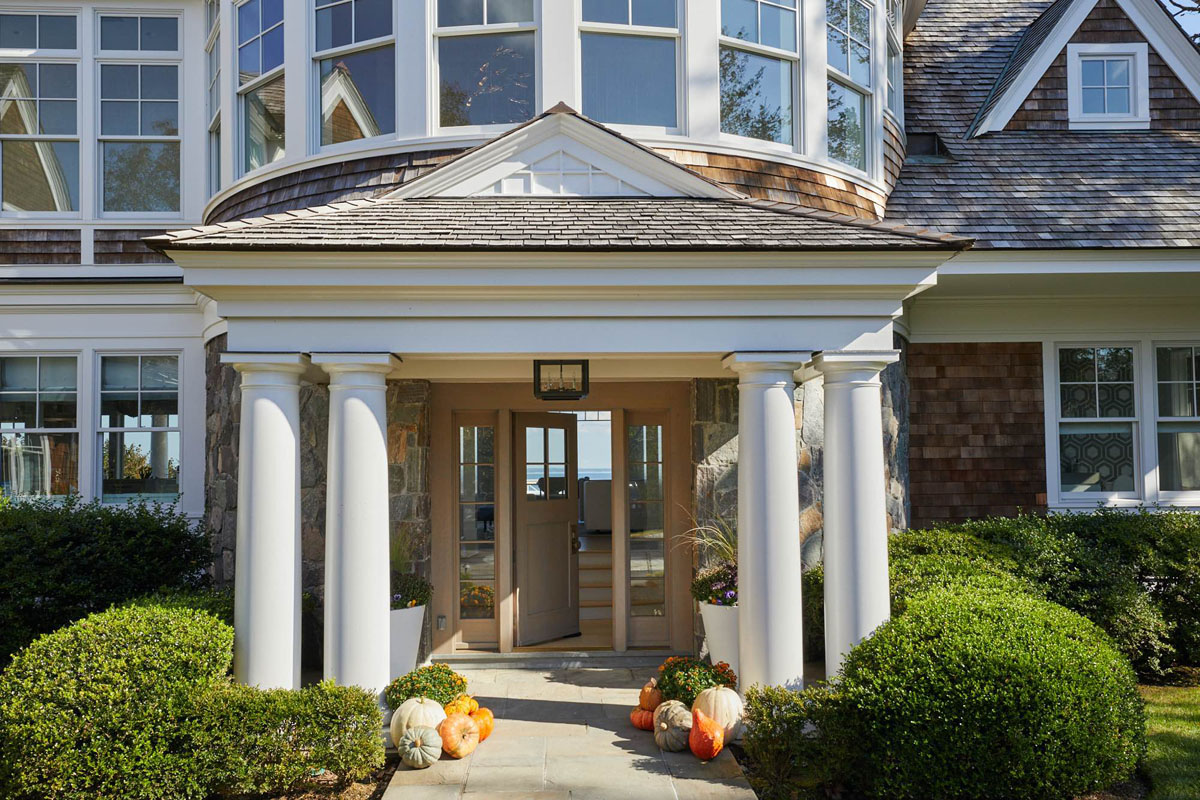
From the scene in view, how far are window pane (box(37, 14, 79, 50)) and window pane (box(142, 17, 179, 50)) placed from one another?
27.8 inches

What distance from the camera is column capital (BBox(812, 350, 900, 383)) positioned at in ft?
19.4

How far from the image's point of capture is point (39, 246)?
9344 millimetres

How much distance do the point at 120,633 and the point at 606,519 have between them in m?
12.4

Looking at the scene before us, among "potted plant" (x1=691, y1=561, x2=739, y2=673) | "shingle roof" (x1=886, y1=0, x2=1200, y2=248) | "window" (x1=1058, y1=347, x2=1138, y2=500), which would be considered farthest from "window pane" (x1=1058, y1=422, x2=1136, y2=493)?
"potted plant" (x1=691, y1=561, x2=739, y2=673)

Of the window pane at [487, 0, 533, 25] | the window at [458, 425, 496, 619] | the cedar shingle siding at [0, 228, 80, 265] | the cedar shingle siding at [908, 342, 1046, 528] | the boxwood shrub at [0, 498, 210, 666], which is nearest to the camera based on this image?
the boxwood shrub at [0, 498, 210, 666]

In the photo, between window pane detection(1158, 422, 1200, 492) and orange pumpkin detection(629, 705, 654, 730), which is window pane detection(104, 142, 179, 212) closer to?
orange pumpkin detection(629, 705, 654, 730)

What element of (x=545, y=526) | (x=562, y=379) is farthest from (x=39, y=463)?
(x=562, y=379)

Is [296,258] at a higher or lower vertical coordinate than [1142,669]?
higher

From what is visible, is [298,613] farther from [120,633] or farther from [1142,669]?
[1142,669]

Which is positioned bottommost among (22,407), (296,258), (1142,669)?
(1142,669)

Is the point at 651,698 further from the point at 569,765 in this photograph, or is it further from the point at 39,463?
the point at 39,463

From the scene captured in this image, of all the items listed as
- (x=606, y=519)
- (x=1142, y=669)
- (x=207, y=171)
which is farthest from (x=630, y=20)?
(x=606, y=519)

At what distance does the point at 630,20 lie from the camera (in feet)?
25.4

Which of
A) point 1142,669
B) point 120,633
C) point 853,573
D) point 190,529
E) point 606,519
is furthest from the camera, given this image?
point 606,519
